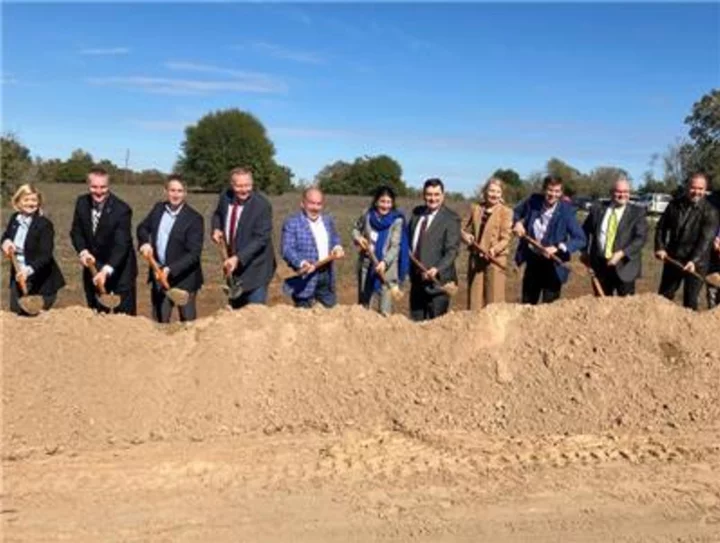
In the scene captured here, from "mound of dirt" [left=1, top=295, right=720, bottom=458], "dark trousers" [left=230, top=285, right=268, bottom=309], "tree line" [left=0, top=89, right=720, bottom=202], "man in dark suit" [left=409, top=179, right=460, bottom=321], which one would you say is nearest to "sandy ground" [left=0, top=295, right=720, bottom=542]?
"mound of dirt" [left=1, top=295, right=720, bottom=458]

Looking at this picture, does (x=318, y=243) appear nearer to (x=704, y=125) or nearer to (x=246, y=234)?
(x=246, y=234)

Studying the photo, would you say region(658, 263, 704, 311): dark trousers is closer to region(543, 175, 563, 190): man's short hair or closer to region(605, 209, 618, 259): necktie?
region(605, 209, 618, 259): necktie

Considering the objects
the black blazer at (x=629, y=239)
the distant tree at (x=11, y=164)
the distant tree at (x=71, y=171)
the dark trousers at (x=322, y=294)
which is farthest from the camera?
the distant tree at (x=71, y=171)

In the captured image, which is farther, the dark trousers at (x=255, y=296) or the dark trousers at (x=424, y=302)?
the dark trousers at (x=424, y=302)

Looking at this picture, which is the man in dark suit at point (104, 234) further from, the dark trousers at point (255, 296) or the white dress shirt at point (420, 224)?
the white dress shirt at point (420, 224)

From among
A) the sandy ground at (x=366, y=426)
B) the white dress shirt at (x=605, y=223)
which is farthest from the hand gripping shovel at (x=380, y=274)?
the white dress shirt at (x=605, y=223)

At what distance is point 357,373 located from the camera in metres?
6.10

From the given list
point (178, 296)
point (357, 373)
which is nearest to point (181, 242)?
point (178, 296)

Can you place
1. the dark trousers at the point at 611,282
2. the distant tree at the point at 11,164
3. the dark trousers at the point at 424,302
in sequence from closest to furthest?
1. the dark trousers at the point at 424,302
2. the dark trousers at the point at 611,282
3. the distant tree at the point at 11,164

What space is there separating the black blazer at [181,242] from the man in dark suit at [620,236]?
3.44 metres

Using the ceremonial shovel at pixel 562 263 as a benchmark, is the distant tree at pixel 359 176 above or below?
above

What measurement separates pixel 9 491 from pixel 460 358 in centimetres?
304

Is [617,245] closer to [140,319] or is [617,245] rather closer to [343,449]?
[343,449]

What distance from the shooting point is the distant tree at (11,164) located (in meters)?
35.7
